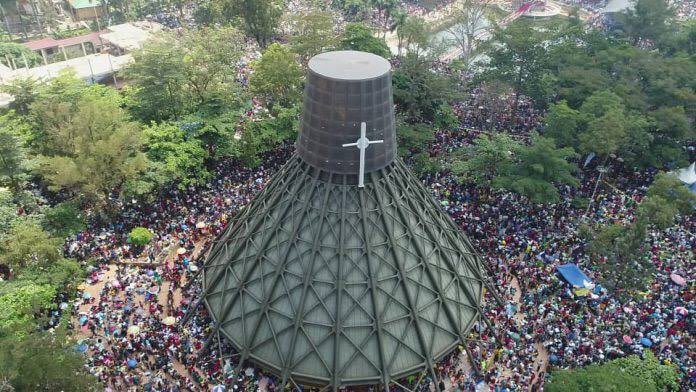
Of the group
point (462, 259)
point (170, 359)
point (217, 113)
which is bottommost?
point (170, 359)

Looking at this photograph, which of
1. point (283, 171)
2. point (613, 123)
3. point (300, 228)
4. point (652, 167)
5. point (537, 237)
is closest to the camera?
point (300, 228)

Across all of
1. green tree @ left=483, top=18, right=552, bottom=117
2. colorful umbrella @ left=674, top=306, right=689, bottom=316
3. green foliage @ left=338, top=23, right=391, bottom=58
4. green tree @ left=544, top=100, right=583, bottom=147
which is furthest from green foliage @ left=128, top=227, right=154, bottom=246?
green tree @ left=483, top=18, right=552, bottom=117

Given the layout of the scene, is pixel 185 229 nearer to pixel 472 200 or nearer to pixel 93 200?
pixel 93 200

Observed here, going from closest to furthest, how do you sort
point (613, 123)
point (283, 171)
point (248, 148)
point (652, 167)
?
point (283, 171) < point (613, 123) < point (248, 148) < point (652, 167)

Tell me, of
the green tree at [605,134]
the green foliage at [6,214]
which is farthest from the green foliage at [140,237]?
the green tree at [605,134]

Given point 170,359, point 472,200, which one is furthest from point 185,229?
point 472,200

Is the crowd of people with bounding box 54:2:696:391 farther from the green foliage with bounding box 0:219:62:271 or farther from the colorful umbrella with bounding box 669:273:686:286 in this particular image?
the green foliage with bounding box 0:219:62:271
